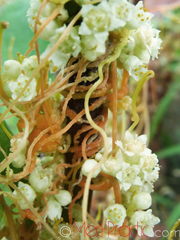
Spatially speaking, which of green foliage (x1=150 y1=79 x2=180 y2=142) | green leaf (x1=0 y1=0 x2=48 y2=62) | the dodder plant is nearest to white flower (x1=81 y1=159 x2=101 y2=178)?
the dodder plant

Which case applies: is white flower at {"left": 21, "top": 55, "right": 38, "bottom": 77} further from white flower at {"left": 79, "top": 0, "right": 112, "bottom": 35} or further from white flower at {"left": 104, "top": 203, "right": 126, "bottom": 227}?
white flower at {"left": 104, "top": 203, "right": 126, "bottom": 227}

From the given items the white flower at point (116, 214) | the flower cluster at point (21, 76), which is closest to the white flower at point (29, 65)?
the flower cluster at point (21, 76)

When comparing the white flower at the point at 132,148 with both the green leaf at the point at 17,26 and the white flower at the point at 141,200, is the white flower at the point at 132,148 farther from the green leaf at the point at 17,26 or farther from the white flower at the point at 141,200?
the green leaf at the point at 17,26

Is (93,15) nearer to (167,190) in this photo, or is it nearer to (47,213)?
(47,213)

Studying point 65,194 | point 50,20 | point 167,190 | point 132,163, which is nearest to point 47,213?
point 65,194

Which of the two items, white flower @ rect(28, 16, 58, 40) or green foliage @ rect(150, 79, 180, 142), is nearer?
white flower @ rect(28, 16, 58, 40)
